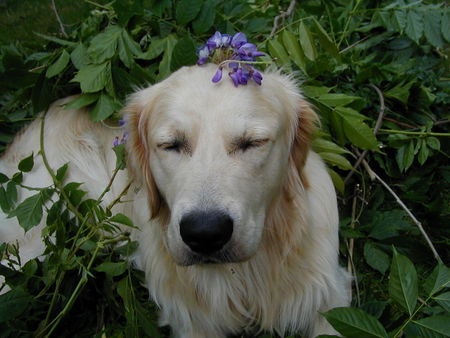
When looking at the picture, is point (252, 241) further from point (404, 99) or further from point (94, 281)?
point (404, 99)

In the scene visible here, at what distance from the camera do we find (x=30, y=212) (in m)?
2.53

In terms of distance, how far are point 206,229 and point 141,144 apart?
2.67 ft

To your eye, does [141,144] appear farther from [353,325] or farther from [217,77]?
[353,325]

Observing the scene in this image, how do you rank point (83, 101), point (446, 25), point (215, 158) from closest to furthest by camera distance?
point (215, 158)
point (83, 101)
point (446, 25)

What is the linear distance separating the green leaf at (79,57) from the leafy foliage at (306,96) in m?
0.01

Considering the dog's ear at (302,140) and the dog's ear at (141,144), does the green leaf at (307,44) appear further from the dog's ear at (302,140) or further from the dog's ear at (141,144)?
the dog's ear at (141,144)

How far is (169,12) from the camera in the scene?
319 cm

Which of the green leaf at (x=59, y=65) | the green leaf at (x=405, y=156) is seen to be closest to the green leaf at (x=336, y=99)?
the green leaf at (x=405, y=156)

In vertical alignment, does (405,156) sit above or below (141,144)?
below

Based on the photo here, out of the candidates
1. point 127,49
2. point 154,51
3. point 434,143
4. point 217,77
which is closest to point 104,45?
point 127,49

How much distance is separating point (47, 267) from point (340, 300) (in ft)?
4.76

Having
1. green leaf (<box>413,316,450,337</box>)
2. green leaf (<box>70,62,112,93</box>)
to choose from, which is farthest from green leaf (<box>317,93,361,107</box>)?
green leaf (<box>413,316,450,337</box>)

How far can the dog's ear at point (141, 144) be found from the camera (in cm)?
240

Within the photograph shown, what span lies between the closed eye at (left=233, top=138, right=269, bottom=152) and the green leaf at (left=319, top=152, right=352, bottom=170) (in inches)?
35.0
